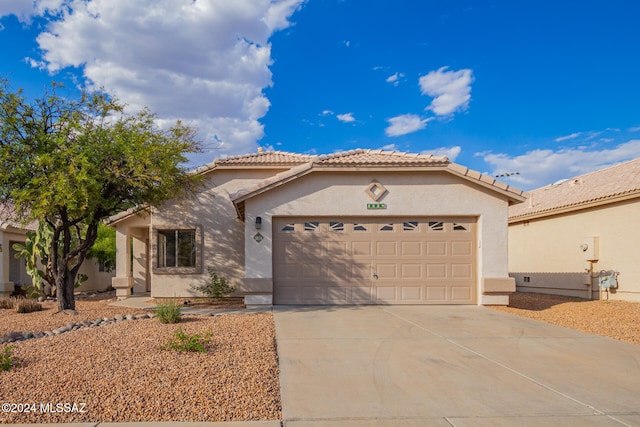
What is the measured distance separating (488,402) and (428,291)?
308 inches

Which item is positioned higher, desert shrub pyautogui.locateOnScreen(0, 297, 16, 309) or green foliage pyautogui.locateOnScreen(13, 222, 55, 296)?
green foliage pyautogui.locateOnScreen(13, 222, 55, 296)

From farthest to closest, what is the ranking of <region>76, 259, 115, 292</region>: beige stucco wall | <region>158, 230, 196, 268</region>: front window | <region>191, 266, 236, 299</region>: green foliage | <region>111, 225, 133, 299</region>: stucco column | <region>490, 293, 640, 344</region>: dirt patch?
1. <region>76, 259, 115, 292</region>: beige stucco wall
2. <region>111, 225, 133, 299</region>: stucco column
3. <region>158, 230, 196, 268</region>: front window
4. <region>191, 266, 236, 299</region>: green foliage
5. <region>490, 293, 640, 344</region>: dirt patch

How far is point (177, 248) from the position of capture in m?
15.1

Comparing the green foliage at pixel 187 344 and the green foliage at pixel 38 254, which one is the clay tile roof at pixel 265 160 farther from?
the green foliage at pixel 187 344

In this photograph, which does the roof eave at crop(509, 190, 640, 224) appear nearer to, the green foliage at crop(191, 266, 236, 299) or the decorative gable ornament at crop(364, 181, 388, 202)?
the decorative gable ornament at crop(364, 181, 388, 202)

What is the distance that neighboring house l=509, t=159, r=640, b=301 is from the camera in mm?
13672

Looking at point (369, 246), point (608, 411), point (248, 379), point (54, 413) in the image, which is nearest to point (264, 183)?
point (369, 246)

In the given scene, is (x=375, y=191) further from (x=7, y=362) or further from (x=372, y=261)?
(x=7, y=362)

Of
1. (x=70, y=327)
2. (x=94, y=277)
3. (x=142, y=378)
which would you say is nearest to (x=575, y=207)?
(x=142, y=378)

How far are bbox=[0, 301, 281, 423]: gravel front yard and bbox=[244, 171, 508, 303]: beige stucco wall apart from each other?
470 cm

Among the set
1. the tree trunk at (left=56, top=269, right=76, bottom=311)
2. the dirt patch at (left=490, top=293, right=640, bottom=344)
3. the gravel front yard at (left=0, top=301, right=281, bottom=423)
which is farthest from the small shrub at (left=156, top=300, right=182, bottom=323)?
the dirt patch at (left=490, top=293, right=640, bottom=344)

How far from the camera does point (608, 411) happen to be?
4.72 metres

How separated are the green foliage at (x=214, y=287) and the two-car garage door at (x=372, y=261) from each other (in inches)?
115

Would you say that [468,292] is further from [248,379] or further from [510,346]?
[248,379]
